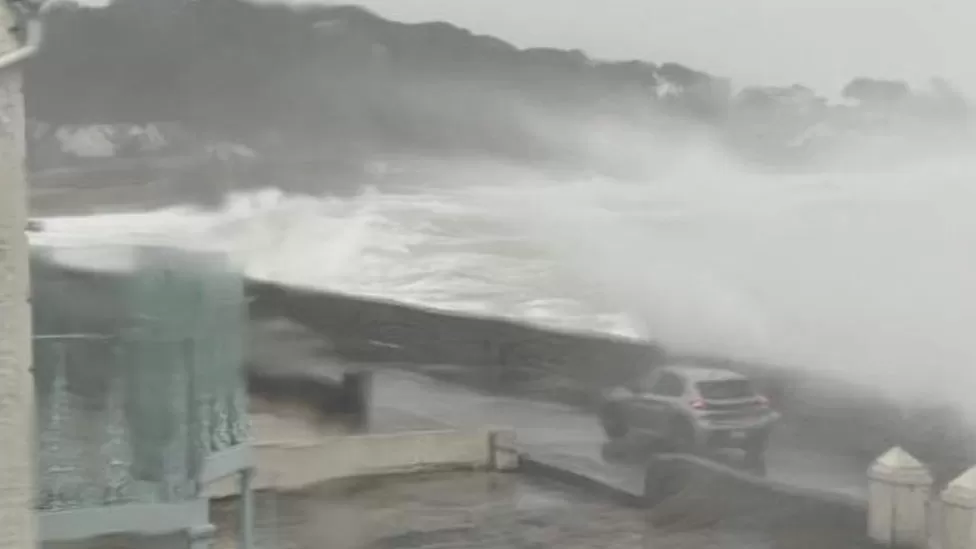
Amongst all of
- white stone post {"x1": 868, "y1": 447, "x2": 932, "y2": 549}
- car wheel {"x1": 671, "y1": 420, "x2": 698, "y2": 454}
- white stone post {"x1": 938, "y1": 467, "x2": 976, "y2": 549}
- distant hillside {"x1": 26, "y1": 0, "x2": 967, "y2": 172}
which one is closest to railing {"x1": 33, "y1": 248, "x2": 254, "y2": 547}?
distant hillside {"x1": 26, "y1": 0, "x2": 967, "y2": 172}

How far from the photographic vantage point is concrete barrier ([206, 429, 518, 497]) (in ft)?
6.19

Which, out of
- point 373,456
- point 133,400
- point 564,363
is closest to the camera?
point 133,400

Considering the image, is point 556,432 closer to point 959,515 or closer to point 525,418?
point 525,418

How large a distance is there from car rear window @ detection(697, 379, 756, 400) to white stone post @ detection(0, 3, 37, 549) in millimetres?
1072

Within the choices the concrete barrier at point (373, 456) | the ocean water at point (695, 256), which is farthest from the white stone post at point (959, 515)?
the concrete barrier at point (373, 456)

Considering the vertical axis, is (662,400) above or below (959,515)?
above

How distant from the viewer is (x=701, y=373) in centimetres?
206

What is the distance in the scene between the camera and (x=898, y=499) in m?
2.06

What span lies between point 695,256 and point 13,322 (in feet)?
3.55

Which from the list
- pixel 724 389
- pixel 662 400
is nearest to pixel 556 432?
pixel 662 400

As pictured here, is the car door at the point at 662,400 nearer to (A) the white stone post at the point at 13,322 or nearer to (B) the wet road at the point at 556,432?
(B) the wet road at the point at 556,432

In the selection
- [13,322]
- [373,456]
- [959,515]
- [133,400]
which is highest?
[13,322]

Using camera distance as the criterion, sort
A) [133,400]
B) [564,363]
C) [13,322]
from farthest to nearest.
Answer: [564,363]
[133,400]
[13,322]

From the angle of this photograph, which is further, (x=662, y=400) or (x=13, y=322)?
(x=662, y=400)
